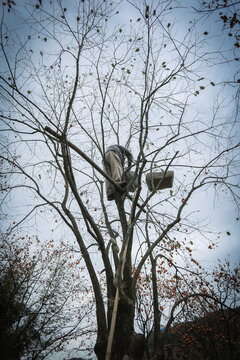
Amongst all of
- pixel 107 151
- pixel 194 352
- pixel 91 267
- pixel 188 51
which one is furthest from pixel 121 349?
pixel 194 352

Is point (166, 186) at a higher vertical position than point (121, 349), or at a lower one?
higher

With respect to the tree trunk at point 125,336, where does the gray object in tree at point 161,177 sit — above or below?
above

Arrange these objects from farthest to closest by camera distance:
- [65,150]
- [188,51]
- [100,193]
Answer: [100,193]
[188,51]
[65,150]

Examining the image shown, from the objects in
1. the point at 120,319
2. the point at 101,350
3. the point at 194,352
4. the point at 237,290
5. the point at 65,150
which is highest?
the point at 65,150

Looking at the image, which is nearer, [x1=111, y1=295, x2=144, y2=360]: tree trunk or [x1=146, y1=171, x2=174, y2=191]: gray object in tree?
[x1=111, y1=295, x2=144, y2=360]: tree trunk

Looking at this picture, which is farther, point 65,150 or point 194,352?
point 194,352

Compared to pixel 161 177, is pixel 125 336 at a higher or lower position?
lower

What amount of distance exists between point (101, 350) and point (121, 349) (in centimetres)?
42

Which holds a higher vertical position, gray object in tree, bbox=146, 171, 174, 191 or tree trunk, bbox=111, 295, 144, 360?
gray object in tree, bbox=146, 171, 174, 191

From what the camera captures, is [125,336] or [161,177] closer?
[125,336]

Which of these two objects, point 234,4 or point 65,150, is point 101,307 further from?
point 234,4

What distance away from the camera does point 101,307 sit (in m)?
3.05

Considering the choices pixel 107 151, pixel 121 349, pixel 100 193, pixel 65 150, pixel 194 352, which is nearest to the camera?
pixel 65 150

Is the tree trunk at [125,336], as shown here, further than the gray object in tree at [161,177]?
No
